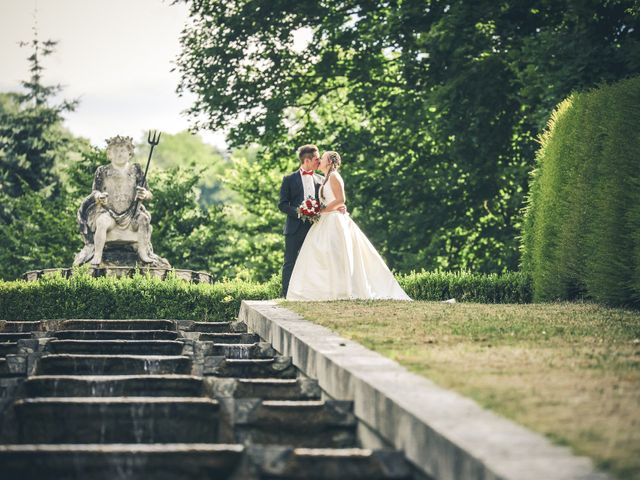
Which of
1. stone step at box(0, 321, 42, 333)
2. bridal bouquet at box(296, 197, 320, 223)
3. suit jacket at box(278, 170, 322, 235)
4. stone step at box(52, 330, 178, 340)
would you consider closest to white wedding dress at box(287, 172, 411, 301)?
bridal bouquet at box(296, 197, 320, 223)

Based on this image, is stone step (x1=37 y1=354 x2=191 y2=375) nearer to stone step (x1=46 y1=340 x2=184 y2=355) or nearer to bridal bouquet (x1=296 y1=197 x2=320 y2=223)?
stone step (x1=46 y1=340 x2=184 y2=355)

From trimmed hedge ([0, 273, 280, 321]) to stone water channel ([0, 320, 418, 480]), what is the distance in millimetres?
6830

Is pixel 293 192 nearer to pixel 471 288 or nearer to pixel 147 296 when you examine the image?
pixel 147 296

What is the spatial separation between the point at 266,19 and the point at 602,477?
23.8 meters

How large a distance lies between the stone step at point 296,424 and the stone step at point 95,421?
422 millimetres

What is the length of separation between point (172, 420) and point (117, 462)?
1.45 meters

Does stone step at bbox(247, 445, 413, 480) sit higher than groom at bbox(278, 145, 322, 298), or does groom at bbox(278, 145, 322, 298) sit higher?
groom at bbox(278, 145, 322, 298)

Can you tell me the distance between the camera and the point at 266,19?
86.2 feet

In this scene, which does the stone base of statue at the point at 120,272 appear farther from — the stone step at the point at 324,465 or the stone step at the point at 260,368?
the stone step at the point at 324,465

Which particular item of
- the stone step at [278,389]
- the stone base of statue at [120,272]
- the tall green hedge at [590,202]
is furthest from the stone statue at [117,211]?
the stone step at [278,389]

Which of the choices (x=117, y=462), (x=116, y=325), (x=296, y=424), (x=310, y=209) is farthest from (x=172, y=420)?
(x=310, y=209)

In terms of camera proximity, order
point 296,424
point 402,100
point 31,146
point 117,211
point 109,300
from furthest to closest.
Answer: point 31,146, point 402,100, point 117,211, point 109,300, point 296,424

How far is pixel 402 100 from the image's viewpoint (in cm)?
2527

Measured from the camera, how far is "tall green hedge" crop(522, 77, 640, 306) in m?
11.9
